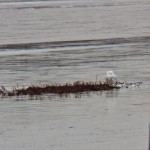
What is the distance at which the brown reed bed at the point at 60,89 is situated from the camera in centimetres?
1925

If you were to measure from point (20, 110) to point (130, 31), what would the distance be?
2738 cm

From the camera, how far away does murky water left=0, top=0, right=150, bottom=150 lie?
1379 cm

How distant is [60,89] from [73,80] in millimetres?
2539

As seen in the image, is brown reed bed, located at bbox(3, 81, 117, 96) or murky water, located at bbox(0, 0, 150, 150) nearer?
murky water, located at bbox(0, 0, 150, 150)

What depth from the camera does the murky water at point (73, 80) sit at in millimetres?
13789

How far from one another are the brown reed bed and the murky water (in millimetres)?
403

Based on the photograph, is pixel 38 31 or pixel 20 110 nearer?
pixel 20 110

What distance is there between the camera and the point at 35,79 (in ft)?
73.9

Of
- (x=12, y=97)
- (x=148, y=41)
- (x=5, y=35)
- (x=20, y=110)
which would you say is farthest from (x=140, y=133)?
(x=5, y=35)

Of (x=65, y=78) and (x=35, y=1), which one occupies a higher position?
(x=35, y=1)

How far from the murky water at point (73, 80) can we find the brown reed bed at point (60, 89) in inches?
15.9

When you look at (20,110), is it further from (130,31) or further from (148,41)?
(130,31)

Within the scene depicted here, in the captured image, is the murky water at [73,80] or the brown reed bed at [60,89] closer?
the murky water at [73,80]

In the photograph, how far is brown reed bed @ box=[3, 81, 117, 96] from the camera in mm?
19250
